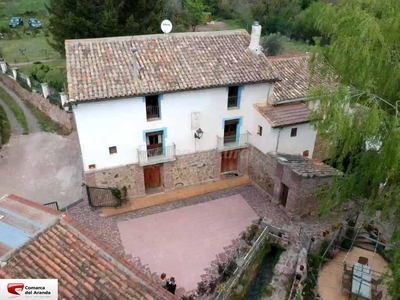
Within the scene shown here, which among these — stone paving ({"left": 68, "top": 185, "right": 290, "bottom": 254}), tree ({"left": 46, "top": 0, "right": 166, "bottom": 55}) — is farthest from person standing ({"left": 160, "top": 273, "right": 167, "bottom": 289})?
tree ({"left": 46, "top": 0, "right": 166, "bottom": 55})

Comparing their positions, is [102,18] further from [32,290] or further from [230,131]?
[32,290]

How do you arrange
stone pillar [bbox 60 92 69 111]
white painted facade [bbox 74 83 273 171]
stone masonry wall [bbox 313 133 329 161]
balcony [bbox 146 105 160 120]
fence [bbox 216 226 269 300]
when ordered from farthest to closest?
stone pillar [bbox 60 92 69 111] → stone masonry wall [bbox 313 133 329 161] → balcony [bbox 146 105 160 120] → white painted facade [bbox 74 83 273 171] → fence [bbox 216 226 269 300]

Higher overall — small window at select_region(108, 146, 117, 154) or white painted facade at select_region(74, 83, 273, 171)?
white painted facade at select_region(74, 83, 273, 171)

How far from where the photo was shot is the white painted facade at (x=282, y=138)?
18812 mm

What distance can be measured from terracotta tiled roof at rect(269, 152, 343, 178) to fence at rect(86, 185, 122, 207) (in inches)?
336

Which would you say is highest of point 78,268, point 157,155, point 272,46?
point 272,46

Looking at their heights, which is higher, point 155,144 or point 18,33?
point 18,33

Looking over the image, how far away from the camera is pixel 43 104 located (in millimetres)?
29203

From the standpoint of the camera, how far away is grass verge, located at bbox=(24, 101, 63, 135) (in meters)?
27.0

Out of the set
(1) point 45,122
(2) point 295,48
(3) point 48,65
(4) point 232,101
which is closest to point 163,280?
(4) point 232,101

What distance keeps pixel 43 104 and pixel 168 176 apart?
1516 cm

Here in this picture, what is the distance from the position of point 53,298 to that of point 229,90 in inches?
536

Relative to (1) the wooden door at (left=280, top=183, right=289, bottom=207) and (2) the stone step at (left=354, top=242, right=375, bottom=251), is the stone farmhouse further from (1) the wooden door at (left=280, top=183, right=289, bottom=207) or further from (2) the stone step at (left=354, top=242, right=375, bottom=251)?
(2) the stone step at (left=354, top=242, right=375, bottom=251)

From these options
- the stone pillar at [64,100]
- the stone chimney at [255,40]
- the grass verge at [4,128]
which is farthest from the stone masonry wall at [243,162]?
the grass verge at [4,128]
